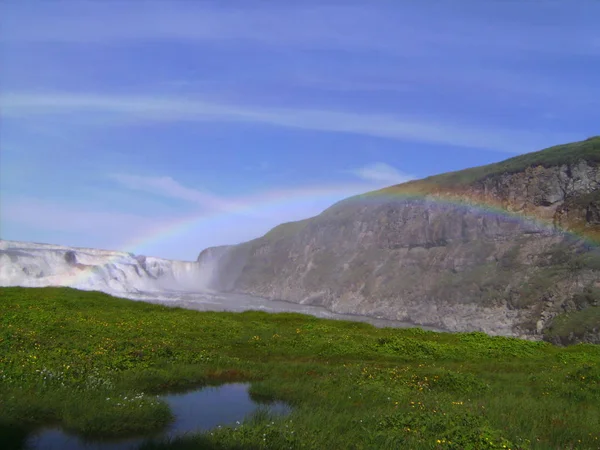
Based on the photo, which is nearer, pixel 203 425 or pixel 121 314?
pixel 203 425

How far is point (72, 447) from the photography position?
938 centimetres

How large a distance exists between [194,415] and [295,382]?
12.0 ft

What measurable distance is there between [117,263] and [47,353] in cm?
9463

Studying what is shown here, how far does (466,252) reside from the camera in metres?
88.3

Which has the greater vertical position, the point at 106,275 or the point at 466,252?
the point at 466,252

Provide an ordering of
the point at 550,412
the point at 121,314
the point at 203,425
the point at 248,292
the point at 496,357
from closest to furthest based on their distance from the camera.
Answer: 1. the point at 203,425
2. the point at 550,412
3. the point at 496,357
4. the point at 121,314
5. the point at 248,292

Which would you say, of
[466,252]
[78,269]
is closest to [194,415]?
[466,252]

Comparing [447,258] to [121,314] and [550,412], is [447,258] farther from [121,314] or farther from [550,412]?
[550,412]

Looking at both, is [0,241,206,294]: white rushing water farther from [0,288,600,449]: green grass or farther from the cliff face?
[0,288,600,449]: green grass

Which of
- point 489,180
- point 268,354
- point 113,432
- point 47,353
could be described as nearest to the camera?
point 113,432

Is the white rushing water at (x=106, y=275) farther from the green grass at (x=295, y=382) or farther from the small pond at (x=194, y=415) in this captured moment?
the small pond at (x=194, y=415)

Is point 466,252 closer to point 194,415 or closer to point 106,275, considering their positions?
point 106,275

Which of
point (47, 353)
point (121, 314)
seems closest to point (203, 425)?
point (47, 353)

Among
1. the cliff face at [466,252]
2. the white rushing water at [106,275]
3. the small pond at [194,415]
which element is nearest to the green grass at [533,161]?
the cliff face at [466,252]
